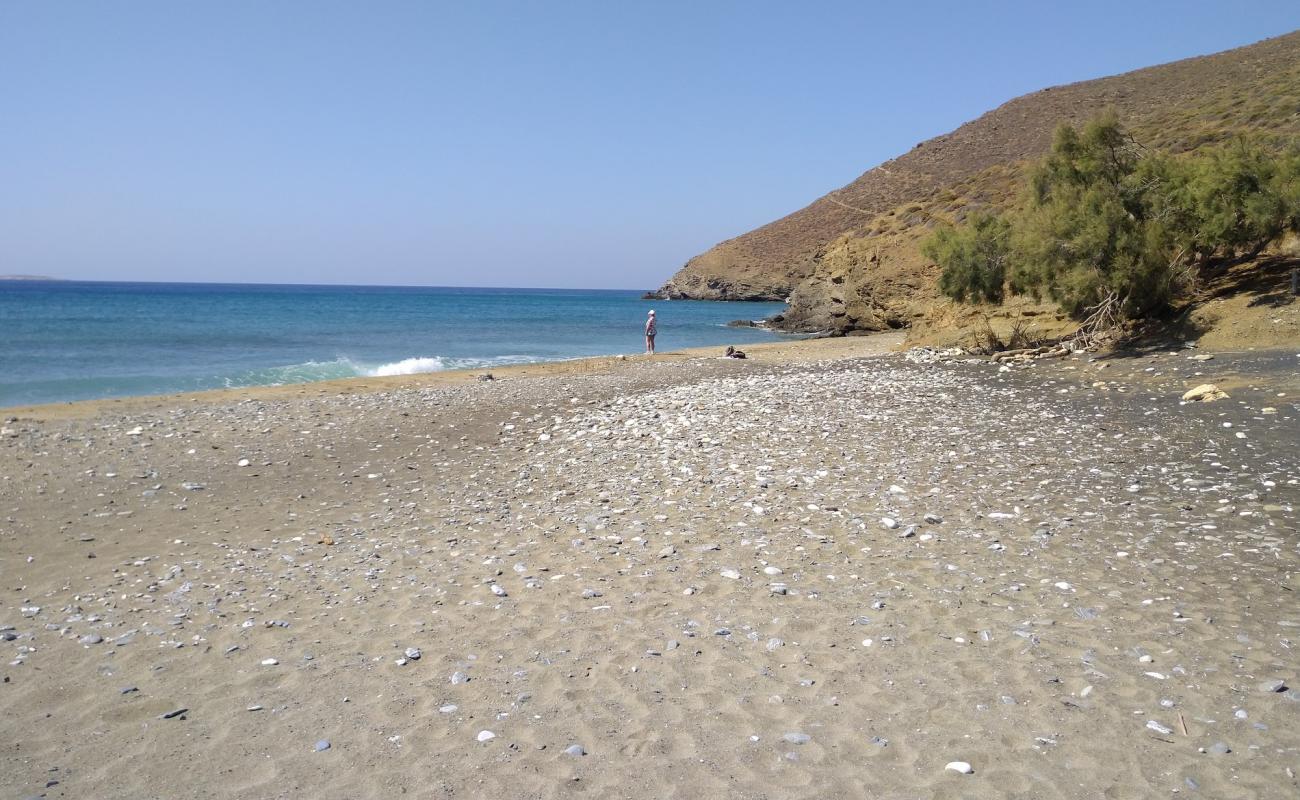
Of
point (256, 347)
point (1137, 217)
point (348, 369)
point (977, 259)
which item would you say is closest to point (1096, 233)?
point (1137, 217)

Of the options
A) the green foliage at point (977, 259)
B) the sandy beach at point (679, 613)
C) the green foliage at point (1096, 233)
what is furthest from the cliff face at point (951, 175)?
the sandy beach at point (679, 613)

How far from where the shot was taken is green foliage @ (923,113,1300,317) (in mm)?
18734

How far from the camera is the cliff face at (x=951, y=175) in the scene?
36303 millimetres

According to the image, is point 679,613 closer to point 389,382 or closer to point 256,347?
point 389,382

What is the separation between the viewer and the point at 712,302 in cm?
11212

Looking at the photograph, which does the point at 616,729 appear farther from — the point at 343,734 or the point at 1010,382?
the point at 1010,382

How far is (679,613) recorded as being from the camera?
6402 millimetres

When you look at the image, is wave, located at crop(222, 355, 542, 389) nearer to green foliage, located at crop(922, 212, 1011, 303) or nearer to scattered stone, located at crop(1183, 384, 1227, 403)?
green foliage, located at crop(922, 212, 1011, 303)

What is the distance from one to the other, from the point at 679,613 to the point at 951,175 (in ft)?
251

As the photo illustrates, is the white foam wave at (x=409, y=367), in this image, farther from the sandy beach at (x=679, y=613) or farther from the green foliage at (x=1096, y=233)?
the green foliage at (x=1096, y=233)

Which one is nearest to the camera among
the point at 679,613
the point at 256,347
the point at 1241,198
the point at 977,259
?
the point at 679,613

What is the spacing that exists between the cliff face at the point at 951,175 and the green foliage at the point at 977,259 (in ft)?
12.5

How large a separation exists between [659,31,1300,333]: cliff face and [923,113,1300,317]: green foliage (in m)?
1.72

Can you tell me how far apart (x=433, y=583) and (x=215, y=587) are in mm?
1890
